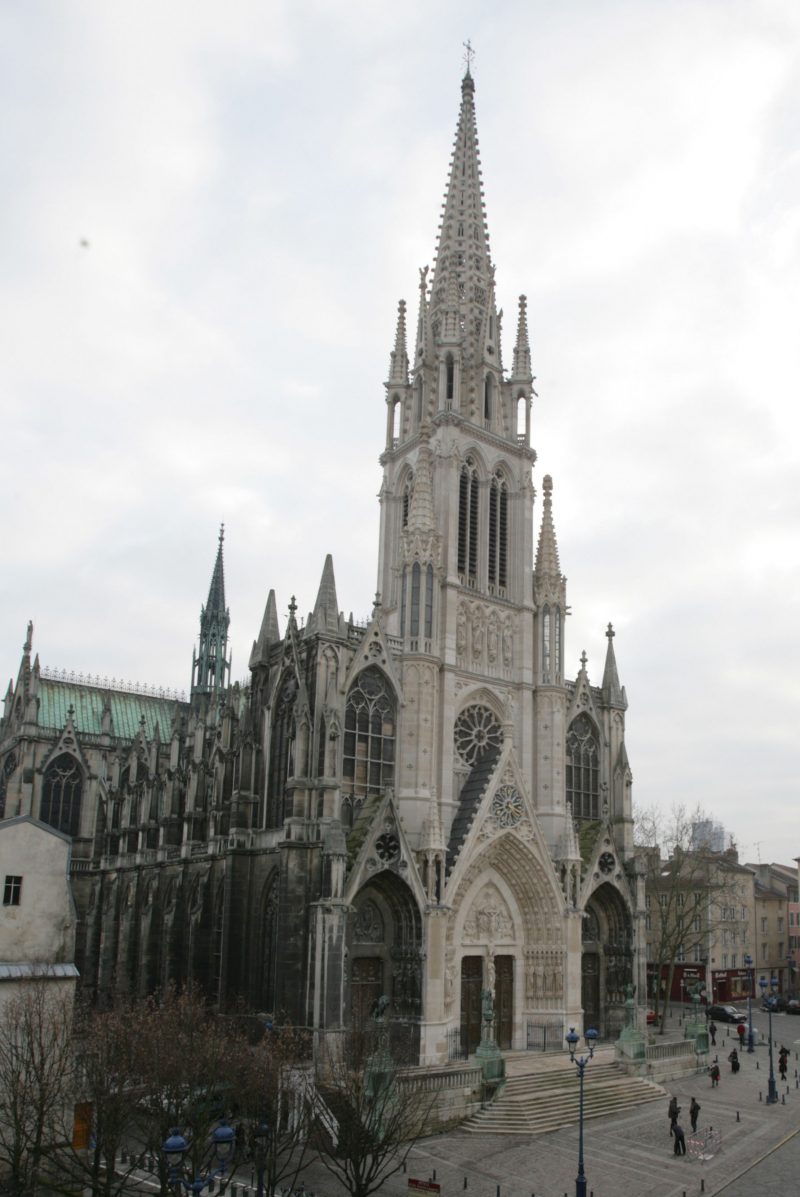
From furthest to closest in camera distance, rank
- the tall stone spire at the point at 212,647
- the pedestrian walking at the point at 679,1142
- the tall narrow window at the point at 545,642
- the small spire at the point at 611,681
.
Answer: the tall stone spire at the point at 212,647
the small spire at the point at 611,681
the tall narrow window at the point at 545,642
the pedestrian walking at the point at 679,1142

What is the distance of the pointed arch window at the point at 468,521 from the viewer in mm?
50250

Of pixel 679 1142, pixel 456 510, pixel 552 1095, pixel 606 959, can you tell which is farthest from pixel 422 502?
pixel 679 1142

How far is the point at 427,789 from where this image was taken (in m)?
43.7

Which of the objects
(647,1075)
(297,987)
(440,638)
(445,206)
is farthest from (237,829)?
(445,206)

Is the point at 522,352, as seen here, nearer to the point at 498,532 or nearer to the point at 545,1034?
the point at 498,532

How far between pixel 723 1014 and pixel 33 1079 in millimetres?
52696

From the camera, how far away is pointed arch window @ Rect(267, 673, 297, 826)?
140 feet

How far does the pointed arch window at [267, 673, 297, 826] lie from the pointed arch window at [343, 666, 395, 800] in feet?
7.83

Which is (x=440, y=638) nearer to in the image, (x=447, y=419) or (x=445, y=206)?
(x=447, y=419)

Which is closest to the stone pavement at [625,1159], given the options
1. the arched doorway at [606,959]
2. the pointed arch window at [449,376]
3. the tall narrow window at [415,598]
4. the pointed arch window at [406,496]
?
the arched doorway at [606,959]

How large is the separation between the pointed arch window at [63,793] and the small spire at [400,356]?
34064 mm

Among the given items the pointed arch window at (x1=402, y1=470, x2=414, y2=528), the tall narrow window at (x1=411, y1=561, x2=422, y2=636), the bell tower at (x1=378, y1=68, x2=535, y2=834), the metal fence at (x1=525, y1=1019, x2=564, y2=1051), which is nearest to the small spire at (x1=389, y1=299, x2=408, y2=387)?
the bell tower at (x1=378, y1=68, x2=535, y2=834)

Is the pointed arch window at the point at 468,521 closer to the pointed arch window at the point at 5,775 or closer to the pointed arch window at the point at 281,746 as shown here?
the pointed arch window at the point at 281,746

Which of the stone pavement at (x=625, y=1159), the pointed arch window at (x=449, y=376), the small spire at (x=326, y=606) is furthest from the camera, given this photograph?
the pointed arch window at (x=449, y=376)
